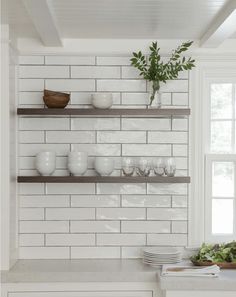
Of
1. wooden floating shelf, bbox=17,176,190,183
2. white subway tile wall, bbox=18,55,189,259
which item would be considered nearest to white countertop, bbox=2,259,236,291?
white subway tile wall, bbox=18,55,189,259

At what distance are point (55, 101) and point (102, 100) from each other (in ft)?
1.19

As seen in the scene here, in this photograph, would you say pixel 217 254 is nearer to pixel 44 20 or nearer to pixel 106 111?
pixel 106 111

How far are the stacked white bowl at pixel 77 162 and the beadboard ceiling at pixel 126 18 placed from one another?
92cm

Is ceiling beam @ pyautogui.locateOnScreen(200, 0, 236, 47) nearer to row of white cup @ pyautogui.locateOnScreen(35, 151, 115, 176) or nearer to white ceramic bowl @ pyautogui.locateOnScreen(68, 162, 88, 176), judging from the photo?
row of white cup @ pyautogui.locateOnScreen(35, 151, 115, 176)

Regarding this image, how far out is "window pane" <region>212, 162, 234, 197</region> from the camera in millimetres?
4586

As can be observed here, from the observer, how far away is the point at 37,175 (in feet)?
14.6

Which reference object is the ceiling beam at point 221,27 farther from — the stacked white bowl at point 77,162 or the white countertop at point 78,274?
the white countertop at point 78,274

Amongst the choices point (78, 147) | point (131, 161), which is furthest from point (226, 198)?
point (78, 147)

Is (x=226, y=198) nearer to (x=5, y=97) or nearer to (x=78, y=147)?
(x=78, y=147)

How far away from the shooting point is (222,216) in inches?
181

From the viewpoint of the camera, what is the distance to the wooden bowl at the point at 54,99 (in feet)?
14.0

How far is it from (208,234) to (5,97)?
1.96 meters

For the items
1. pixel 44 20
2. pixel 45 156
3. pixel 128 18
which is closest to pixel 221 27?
pixel 128 18

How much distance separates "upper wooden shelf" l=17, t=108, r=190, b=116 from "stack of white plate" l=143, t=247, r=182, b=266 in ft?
3.49
